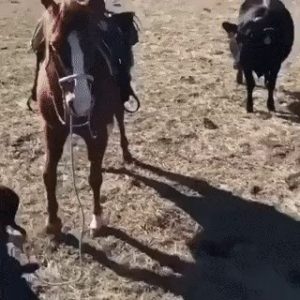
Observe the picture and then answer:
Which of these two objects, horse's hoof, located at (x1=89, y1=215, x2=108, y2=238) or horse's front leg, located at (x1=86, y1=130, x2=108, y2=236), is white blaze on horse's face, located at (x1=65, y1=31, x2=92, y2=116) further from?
horse's hoof, located at (x1=89, y1=215, x2=108, y2=238)

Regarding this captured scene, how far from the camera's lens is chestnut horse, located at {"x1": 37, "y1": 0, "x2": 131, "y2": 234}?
3.57 m

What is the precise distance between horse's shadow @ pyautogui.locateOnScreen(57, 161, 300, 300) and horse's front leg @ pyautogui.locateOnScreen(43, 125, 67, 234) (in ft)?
0.40

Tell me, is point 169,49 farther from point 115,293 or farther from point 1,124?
point 115,293

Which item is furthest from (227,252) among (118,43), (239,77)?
(239,77)

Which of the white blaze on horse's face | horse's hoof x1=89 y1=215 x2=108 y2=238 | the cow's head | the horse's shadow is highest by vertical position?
the white blaze on horse's face

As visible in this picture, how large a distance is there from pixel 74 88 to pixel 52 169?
683mm

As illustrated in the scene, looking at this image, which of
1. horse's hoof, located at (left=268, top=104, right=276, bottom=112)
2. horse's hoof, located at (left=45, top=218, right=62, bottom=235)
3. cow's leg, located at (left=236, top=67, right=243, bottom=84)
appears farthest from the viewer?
cow's leg, located at (left=236, top=67, right=243, bottom=84)

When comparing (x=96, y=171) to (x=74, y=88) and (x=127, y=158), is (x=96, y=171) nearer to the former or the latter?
(x=74, y=88)

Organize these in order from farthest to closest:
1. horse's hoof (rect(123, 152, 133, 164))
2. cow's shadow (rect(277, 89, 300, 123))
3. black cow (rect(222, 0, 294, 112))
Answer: cow's shadow (rect(277, 89, 300, 123)), black cow (rect(222, 0, 294, 112)), horse's hoof (rect(123, 152, 133, 164))

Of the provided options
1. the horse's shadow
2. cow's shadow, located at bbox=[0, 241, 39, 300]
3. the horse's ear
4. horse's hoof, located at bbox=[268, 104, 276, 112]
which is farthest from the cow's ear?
cow's shadow, located at bbox=[0, 241, 39, 300]

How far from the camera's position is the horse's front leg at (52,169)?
397cm

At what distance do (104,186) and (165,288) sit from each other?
1096 millimetres

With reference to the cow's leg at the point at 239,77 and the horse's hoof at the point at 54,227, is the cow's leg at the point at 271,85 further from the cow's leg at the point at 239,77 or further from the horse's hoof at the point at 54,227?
the horse's hoof at the point at 54,227

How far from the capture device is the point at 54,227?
430cm
